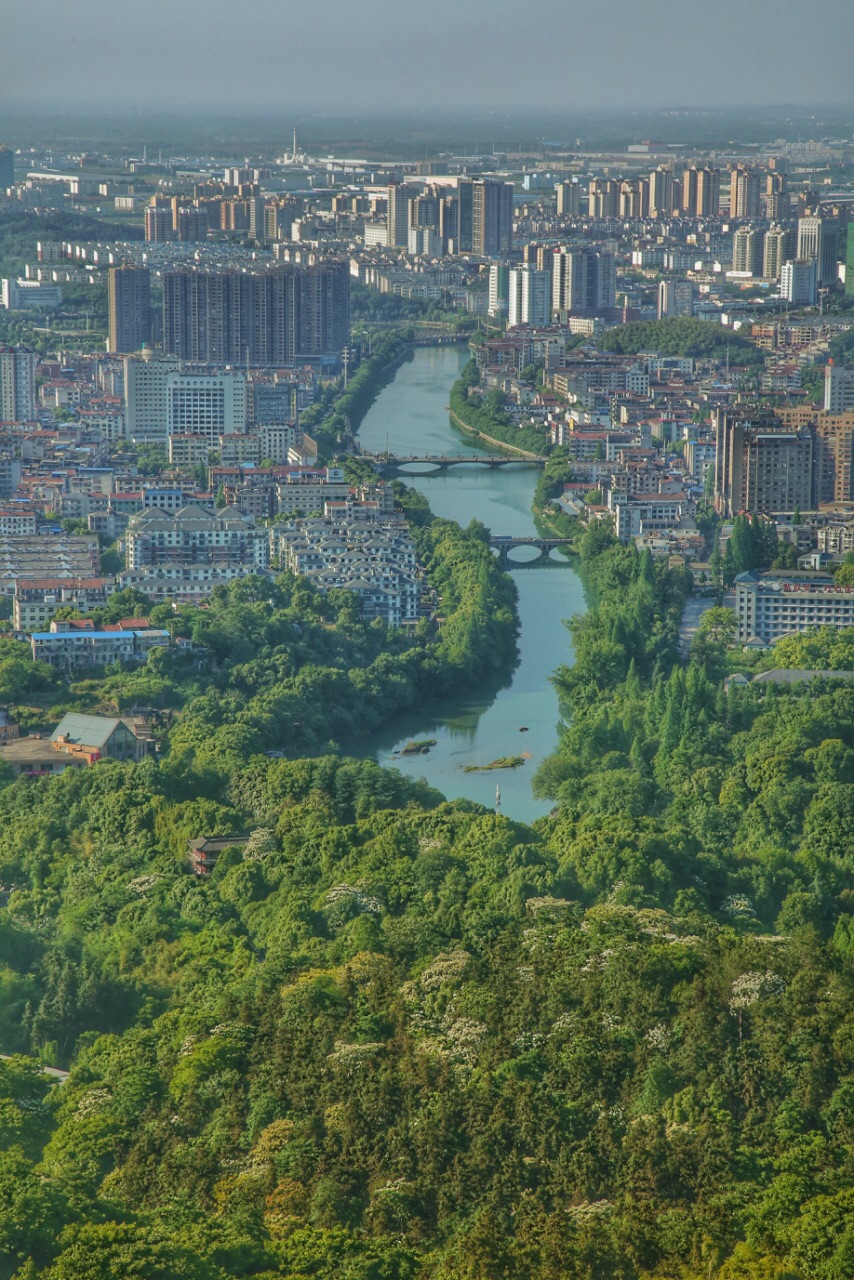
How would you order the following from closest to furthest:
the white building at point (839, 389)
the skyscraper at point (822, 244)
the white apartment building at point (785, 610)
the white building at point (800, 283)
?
the white apartment building at point (785, 610), the white building at point (839, 389), the white building at point (800, 283), the skyscraper at point (822, 244)

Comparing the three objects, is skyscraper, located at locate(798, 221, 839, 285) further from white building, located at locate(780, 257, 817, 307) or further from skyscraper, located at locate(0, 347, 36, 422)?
skyscraper, located at locate(0, 347, 36, 422)

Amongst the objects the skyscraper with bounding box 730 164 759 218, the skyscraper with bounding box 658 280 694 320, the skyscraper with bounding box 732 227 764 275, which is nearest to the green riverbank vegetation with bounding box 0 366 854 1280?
the skyscraper with bounding box 658 280 694 320

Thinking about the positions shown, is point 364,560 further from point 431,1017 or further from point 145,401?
point 431,1017

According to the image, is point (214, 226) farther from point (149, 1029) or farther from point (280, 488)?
point (149, 1029)

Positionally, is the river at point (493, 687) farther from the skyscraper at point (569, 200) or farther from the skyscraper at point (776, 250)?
the skyscraper at point (569, 200)

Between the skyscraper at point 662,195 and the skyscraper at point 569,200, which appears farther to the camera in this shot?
the skyscraper at point 569,200

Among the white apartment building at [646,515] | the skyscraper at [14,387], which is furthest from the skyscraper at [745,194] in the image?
the white apartment building at [646,515]
